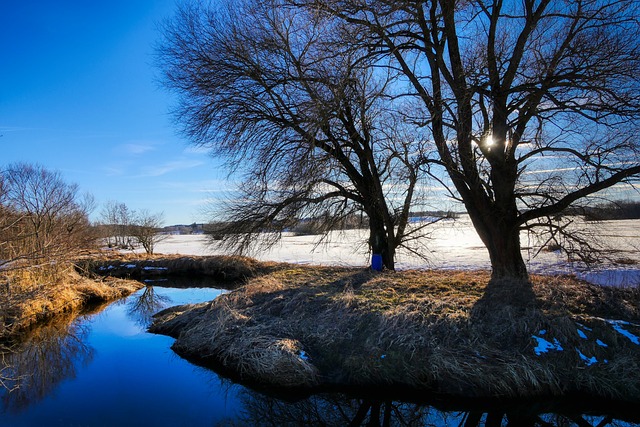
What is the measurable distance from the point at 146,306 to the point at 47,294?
281 centimetres

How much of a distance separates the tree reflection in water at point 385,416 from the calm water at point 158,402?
0.01 meters

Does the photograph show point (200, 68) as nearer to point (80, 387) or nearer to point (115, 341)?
point (115, 341)

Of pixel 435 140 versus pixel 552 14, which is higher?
pixel 552 14

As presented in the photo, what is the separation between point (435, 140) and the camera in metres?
9.49

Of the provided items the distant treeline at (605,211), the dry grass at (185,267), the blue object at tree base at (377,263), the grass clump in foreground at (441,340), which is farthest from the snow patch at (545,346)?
the dry grass at (185,267)

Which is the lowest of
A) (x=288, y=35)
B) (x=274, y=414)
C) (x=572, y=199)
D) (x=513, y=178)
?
(x=274, y=414)

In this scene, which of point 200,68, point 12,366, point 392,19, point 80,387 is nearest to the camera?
point 80,387

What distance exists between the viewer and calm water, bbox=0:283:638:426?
5.12 meters

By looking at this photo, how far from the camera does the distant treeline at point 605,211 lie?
8.18 meters

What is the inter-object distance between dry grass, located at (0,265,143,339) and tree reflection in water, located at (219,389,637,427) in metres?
5.83

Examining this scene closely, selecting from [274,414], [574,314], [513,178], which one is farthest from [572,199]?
[274,414]

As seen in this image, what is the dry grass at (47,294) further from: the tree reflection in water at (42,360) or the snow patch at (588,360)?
the snow patch at (588,360)

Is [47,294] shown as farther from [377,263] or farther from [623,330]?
[623,330]

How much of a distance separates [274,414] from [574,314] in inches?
199
